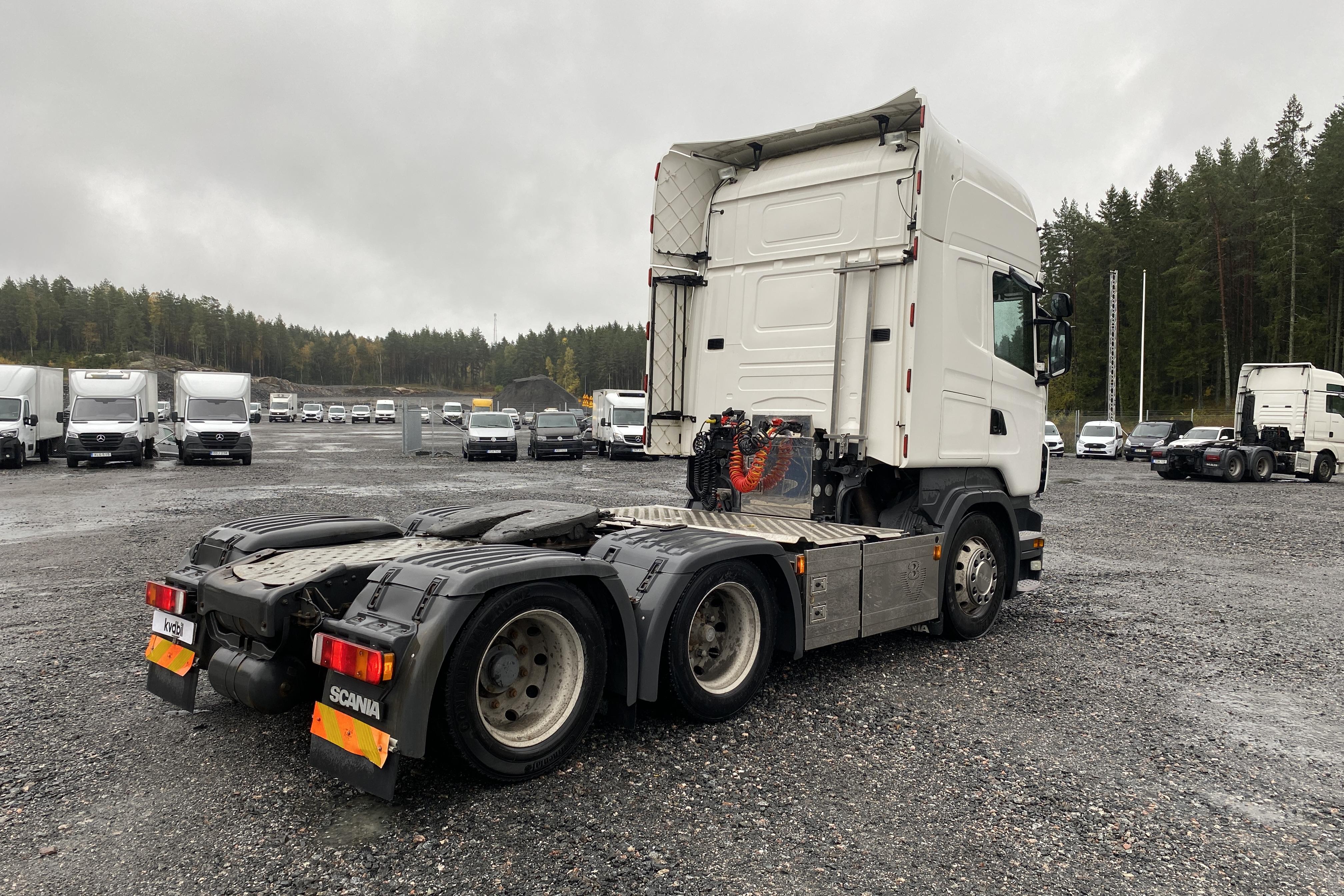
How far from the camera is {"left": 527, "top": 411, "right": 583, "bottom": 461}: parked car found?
1151 inches

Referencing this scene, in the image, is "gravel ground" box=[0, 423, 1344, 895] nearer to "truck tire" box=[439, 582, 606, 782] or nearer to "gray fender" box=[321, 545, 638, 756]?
"truck tire" box=[439, 582, 606, 782]

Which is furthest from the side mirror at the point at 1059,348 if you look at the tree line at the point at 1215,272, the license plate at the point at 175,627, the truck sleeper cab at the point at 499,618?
the tree line at the point at 1215,272

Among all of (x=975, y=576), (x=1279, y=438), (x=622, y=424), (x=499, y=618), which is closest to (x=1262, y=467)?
(x=1279, y=438)

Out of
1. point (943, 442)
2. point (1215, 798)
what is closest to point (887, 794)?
point (1215, 798)

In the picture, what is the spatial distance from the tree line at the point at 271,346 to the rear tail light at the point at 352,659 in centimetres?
11303

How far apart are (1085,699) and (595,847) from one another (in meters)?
3.28

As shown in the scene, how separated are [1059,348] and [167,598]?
6653 mm

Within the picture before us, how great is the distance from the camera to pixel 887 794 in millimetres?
3473

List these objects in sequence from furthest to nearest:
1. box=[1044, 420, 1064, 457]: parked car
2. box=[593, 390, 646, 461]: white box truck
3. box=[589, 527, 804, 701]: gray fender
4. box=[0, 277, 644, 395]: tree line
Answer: box=[0, 277, 644, 395]: tree line → box=[1044, 420, 1064, 457]: parked car → box=[593, 390, 646, 461]: white box truck → box=[589, 527, 804, 701]: gray fender

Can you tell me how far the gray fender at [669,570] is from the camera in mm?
3855

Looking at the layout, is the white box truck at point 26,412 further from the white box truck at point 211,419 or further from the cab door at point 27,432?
the white box truck at point 211,419

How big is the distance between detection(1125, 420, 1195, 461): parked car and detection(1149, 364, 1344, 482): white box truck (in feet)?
30.2

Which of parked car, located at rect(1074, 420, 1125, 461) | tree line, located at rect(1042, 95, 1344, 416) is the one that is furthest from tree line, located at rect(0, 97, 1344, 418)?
parked car, located at rect(1074, 420, 1125, 461)

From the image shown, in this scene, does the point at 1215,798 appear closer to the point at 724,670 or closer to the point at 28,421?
the point at 724,670
